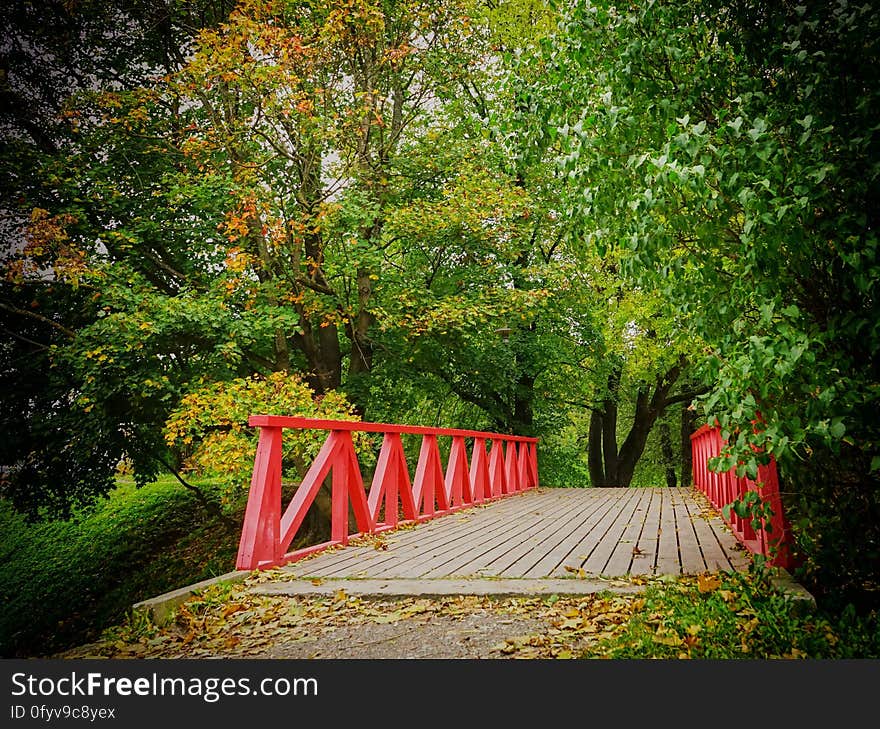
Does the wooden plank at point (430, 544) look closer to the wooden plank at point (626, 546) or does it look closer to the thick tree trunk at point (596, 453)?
the wooden plank at point (626, 546)

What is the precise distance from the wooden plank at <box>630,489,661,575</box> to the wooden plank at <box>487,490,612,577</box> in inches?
26.9

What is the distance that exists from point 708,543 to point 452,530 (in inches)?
94.1

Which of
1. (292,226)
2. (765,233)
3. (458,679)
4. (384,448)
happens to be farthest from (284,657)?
(292,226)

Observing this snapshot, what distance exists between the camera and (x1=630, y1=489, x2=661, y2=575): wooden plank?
4436 millimetres

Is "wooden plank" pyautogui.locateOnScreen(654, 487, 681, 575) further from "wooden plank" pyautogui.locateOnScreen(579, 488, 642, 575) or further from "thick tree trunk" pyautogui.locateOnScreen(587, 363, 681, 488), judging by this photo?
"thick tree trunk" pyautogui.locateOnScreen(587, 363, 681, 488)

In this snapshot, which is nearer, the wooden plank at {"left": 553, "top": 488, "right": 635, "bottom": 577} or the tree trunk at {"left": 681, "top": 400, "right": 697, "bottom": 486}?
the wooden plank at {"left": 553, "top": 488, "right": 635, "bottom": 577}

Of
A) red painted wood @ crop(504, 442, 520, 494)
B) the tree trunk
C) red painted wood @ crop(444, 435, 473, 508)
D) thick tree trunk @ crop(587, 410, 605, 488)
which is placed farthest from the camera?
the tree trunk

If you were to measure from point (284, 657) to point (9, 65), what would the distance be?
1093 centimetres

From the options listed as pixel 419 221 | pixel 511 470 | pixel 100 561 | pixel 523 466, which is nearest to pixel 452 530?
pixel 511 470

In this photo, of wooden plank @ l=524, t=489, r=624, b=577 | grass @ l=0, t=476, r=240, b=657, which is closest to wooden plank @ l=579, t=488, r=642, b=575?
wooden plank @ l=524, t=489, r=624, b=577

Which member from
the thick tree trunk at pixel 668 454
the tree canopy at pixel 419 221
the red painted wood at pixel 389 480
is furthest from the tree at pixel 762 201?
the thick tree trunk at pixel 668 454

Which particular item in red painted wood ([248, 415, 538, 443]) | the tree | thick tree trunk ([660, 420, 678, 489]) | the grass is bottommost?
the grass

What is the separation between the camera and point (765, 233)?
2908 mm

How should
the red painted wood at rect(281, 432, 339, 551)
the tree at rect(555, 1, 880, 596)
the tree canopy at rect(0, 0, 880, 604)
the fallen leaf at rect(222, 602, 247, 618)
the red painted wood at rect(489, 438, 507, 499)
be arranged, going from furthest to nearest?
the red painted wood at rect(489, 438, 507, 499)
the red painted wood at rect(281, 432, 339, 551)
the fallen leaf at rect(222, 602, 247, 618)
the tree canopy at rect(0, 0, 880, 604)
the tree at rect(555, 1, 880, 596)
